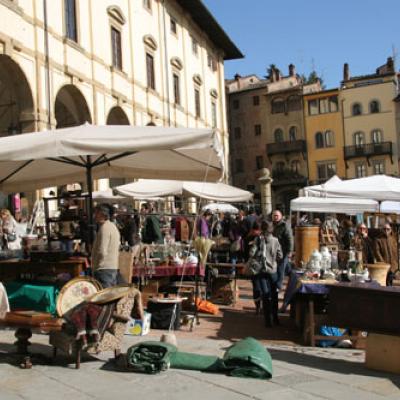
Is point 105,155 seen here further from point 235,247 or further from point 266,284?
point 235,247

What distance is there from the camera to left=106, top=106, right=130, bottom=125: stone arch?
24.9 metres

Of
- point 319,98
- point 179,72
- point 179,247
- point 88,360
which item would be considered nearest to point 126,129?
point 88,360

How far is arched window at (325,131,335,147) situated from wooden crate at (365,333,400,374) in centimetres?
4994

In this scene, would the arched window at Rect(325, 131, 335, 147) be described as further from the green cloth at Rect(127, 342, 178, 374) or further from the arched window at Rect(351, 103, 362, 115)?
the green cloth at Rect(127, 342, 178, 374)

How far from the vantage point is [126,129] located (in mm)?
7398

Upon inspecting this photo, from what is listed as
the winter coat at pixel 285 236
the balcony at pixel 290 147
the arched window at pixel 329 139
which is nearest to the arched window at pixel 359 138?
the arched window at pixel 329 139

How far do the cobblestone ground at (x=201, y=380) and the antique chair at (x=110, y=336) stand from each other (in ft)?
0.57

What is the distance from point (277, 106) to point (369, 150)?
30.3 feet

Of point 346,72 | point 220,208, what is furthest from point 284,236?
point 346,72

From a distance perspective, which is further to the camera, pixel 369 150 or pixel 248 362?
pixel 369 150

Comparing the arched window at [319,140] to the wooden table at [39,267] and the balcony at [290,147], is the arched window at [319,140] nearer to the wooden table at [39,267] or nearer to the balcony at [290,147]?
the balcony at [290,147]

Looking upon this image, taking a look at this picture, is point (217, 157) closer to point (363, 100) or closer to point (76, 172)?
point (76, 172)

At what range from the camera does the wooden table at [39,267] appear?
8.09 m

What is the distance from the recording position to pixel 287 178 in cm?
5562
